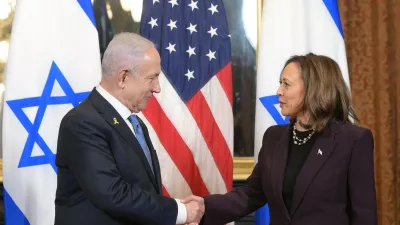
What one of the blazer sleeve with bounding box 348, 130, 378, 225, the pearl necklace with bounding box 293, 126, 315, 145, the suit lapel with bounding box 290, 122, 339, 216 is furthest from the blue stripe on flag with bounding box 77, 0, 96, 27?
the blazer sleeve with bounding box 348, 130, 378, 225

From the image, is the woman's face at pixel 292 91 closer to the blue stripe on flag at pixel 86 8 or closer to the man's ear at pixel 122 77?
the man's ear at pixel 122 77

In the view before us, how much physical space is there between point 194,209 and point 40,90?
4.04ft

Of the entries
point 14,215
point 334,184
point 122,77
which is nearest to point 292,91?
point 334,184

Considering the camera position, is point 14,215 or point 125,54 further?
point 14,215

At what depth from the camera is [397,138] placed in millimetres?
3590

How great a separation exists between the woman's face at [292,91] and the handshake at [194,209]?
1.90ft

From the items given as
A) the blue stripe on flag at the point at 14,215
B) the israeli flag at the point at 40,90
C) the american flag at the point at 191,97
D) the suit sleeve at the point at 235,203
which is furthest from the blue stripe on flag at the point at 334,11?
the blue stripe on flag at the point at 14,215

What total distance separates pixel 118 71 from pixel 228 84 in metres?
1.48

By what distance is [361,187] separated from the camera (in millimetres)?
2180

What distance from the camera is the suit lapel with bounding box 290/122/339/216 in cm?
222

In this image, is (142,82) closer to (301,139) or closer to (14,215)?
(301,139)

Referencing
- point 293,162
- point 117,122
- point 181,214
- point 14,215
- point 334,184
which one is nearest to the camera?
point 117,122

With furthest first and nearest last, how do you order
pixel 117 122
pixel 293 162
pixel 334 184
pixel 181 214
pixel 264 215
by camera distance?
pixel 264 215 < pixel 293 162 < pixel 334 184 < pixel 181 214 < pixel 117 122

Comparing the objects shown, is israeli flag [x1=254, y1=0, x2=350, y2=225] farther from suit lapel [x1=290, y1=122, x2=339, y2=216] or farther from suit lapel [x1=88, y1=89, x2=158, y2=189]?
suit lapel [x1=88, y1=89, x2=158, y2=189]
